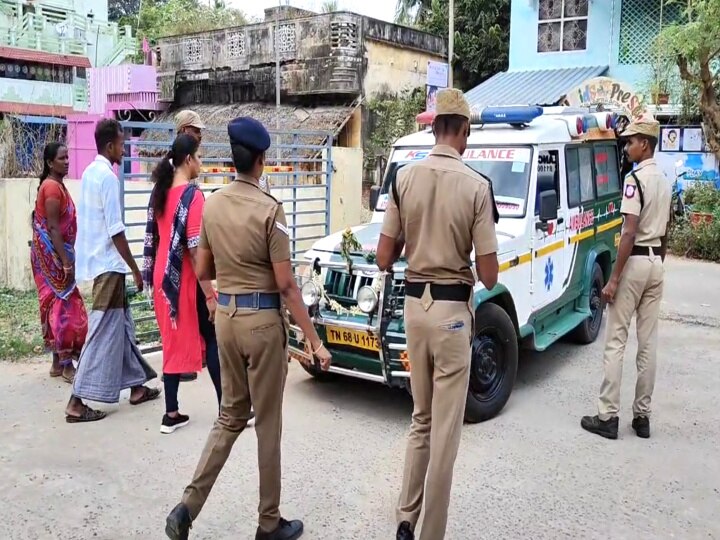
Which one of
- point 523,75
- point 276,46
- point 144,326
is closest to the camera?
point 144,326

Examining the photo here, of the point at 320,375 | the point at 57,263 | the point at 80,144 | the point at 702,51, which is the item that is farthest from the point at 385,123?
the point at 57,263

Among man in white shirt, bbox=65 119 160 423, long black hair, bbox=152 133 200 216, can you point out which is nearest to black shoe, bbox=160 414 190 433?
man in white shirt, bbox=65 119 160 423

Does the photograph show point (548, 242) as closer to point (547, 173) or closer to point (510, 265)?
point (547, 173)

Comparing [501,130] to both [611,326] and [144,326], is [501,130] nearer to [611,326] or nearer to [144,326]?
[611,326]

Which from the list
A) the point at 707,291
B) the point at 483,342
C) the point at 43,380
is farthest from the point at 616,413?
the point at 707,291

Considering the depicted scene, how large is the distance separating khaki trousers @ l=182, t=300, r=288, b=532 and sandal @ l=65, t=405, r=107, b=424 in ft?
6.72

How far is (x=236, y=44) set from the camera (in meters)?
21.3

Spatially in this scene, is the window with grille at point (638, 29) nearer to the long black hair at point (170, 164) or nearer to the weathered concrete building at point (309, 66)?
the weathered concrete building at point (309, 66)

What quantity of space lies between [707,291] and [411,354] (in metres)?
7.82

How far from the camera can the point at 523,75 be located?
669 inches

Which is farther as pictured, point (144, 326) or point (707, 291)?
point (707, 291)

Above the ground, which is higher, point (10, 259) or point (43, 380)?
point (10, 259)

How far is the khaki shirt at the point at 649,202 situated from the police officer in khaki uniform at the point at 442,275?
1.84 meters

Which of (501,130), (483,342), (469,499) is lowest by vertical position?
(469,499)
